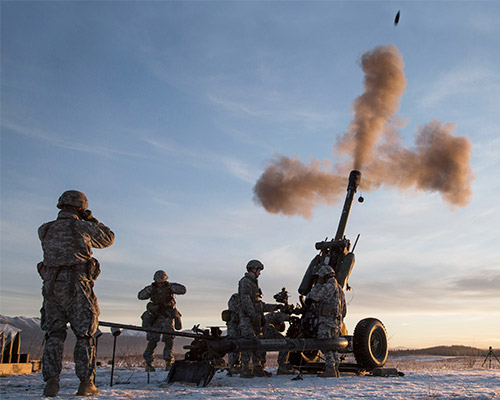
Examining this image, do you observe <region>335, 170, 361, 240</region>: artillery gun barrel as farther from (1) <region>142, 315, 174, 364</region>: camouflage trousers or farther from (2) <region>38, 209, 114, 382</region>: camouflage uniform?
(2) <region>38, 209, 114, 382</region>: camouflage uniform

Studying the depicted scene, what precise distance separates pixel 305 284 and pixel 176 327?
3105 mm

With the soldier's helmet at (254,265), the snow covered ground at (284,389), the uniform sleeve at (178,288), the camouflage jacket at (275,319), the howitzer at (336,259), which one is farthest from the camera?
the howitzer at (336,259)

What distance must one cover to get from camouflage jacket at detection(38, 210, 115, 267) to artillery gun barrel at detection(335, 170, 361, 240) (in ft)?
24.4

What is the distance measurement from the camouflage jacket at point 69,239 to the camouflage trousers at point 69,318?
0.17 meters

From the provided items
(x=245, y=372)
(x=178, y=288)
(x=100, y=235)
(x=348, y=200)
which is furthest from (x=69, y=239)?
(x=348, y=200)

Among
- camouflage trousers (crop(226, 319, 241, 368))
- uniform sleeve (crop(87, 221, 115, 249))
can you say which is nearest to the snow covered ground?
camouflage trousers (crop(226, 319, 241, 368))

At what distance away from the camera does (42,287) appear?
5.75 metres

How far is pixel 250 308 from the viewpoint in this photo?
9.47 meters

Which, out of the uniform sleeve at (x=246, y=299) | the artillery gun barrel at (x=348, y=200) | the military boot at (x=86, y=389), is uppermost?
the artillery gun barrel at (x=348, y=200)

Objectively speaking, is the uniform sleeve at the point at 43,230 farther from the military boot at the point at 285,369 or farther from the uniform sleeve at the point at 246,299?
the military boot at the point at 285,369

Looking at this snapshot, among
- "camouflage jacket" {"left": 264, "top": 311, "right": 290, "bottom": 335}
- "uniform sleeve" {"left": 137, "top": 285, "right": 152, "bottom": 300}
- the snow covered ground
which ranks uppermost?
"uniform sleeve" {"left": 137, "top": 285, "right": 152, "bottom": 300}

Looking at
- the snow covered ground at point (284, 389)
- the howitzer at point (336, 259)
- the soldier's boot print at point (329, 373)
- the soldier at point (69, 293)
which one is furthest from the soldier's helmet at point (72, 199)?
the howitzer at point (336, 259)

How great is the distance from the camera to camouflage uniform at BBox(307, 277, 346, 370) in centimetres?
944

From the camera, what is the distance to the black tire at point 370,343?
9930 millimetres
